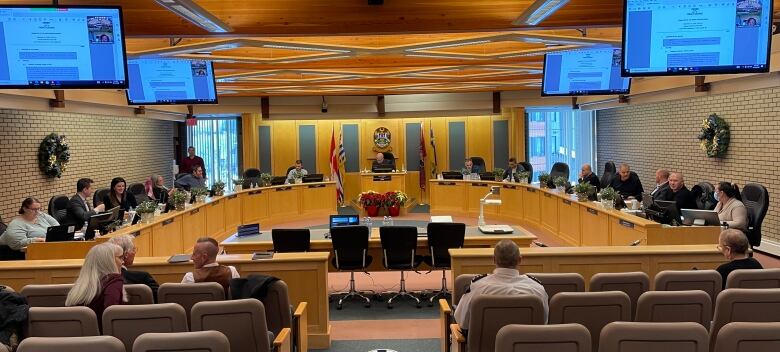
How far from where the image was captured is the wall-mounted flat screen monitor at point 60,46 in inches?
195

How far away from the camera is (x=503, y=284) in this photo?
413cm

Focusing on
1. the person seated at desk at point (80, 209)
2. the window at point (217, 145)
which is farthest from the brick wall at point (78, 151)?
the person seated at desk at point (80, 209)

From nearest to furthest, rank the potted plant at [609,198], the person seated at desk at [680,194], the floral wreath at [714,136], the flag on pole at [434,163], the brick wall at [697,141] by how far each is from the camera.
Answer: the person seated at desk at [680,194] → the potted plant at [609,198] → the brick wall at [697,141] → the floral wreath at [714,136] → the flag on pole at [434,163]

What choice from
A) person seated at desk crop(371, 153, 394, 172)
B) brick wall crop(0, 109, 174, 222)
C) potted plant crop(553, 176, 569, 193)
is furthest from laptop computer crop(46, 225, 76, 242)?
person seated at desk crop(371, 153, 394, 172)

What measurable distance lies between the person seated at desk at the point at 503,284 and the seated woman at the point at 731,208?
464 cm

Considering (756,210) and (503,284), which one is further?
(756,210)

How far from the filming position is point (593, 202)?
400 inches

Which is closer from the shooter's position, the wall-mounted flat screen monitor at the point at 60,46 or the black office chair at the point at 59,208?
the wall-mounted flat screen monitor at the point at 60,46

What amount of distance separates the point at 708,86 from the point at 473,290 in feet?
21.5

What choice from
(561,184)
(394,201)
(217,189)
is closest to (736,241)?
(561,184)

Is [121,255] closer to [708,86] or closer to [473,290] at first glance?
[473,290]

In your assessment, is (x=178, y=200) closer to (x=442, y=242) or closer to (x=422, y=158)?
(x=442, y=242)

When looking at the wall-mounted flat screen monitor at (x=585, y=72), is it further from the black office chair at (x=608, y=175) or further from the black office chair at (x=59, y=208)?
the black office chair at (x=59, y=208)

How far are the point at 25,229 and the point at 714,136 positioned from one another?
10417 millimetres
